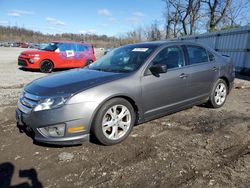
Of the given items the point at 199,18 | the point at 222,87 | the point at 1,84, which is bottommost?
the point at 1,84

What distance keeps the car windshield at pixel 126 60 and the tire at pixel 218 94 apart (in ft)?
6.40

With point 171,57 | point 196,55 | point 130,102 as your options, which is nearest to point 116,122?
point 130,102

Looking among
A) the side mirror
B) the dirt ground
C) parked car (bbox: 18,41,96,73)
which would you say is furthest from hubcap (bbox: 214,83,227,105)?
parked car (bbox: 18,41,96,73)

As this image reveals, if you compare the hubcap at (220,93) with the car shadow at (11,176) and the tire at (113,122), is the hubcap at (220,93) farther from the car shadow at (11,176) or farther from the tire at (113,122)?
the car shadow at (11,176)

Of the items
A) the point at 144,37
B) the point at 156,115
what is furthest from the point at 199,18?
the point at 156,115

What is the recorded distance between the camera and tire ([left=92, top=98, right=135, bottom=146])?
341 cm

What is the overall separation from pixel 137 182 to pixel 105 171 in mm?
461

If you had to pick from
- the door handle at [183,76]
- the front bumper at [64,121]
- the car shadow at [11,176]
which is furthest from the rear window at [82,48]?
the car shadow at [11,176]

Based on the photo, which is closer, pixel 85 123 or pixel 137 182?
pixel 137 182

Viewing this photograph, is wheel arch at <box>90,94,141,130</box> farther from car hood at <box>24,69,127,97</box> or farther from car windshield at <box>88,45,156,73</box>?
car windshield at <box>88,45,156,73</box>

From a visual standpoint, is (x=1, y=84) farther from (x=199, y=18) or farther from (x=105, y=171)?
(x=199, y=18)

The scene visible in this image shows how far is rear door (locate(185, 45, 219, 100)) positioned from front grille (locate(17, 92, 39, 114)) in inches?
113

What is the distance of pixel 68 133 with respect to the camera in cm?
325

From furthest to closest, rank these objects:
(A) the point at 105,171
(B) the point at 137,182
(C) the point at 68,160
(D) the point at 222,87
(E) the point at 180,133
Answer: (D) the point at 222,87, (E) the point at 180,133, (C) the point at 68,160, (A) the point at 105,171, (B) the point at 137,182
